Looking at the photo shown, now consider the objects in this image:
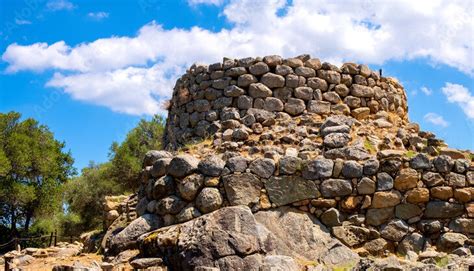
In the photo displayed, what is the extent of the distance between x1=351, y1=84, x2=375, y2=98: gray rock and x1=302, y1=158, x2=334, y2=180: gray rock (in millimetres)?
3400

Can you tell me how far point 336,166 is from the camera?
862cm

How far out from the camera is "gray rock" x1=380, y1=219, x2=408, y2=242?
330 inches

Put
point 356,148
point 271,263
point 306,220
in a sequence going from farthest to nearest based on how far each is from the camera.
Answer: point 356,148, point 306,220, point 271,263

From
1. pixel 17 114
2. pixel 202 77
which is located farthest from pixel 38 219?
pixel 202 77

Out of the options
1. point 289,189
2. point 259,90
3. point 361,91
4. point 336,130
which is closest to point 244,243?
point 289,189

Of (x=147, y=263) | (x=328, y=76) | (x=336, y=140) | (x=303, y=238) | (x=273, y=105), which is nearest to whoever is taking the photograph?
(x=147, y=263)

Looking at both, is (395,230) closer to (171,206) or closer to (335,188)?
(335,188)

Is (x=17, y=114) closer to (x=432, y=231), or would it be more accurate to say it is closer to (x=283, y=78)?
(x=283, y=78)

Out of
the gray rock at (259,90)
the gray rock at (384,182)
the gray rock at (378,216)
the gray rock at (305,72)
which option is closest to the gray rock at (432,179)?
the gray rock at (384,182)

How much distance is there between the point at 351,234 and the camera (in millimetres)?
8383

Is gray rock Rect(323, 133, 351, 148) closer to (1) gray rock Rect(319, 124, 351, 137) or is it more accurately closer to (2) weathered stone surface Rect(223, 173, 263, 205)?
(1) gray rock Rect(319, 124, 351, 137)

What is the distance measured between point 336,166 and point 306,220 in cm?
101

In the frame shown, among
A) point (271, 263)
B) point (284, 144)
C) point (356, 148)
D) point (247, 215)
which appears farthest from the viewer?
point (284, 144)

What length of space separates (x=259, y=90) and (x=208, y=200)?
11.4 feet
